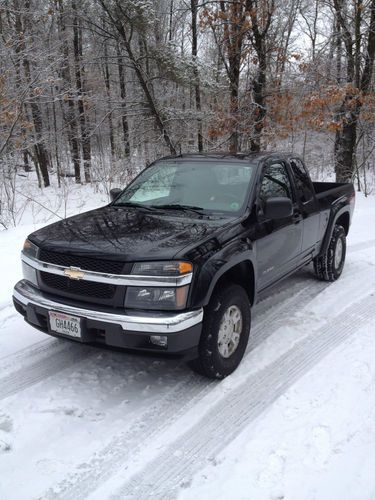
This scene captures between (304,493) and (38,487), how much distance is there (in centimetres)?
154

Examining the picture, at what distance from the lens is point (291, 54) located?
1219 centimetres

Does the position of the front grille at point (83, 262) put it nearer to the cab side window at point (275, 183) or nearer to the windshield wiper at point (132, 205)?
the windshield wiper at point (132, 205)

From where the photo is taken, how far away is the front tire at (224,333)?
3350mm

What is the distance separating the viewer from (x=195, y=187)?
4.39m

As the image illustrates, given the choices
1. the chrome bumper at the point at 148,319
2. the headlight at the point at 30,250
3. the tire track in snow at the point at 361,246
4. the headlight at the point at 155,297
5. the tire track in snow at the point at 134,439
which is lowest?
the tire track in snow at the point at 361,246

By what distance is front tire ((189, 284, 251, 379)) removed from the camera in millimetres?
3350

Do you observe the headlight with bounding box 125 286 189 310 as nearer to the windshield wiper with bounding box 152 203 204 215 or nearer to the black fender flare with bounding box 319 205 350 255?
the windshield wiper with bounding box 152 203 204 215

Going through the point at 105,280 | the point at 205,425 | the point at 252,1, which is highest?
the point at 252,1

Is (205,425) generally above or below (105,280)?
below

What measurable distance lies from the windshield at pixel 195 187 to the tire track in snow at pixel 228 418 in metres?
1.48

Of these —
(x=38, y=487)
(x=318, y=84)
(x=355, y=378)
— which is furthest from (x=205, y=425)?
(x=318, y=84)

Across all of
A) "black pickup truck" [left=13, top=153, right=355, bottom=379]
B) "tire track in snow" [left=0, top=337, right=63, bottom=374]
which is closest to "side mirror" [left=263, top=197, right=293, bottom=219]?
"black pickup truck" [left=13, top=153, right=355, bottom=379]

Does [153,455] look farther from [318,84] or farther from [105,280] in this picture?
[318,84]

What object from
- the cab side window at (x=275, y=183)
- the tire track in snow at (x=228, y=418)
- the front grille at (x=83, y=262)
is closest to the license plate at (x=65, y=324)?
the front grille at (x=83, y=262)
